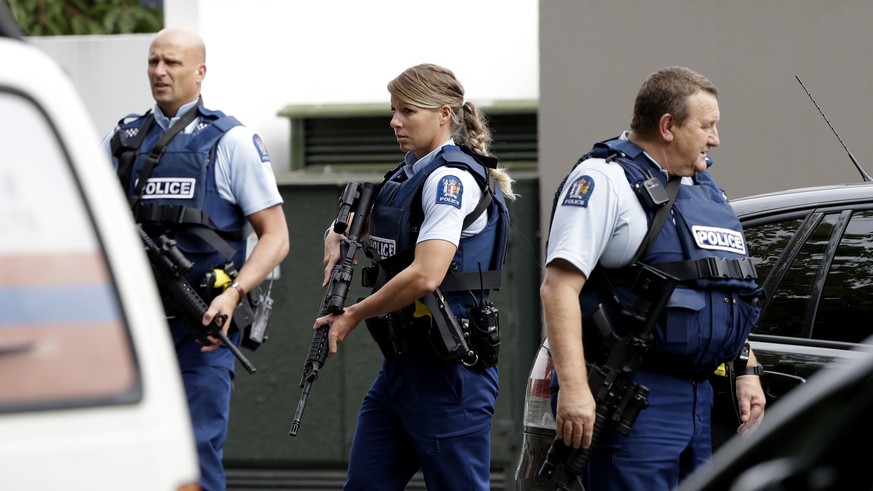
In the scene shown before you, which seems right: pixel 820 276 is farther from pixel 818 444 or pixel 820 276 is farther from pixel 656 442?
pixel 818 444

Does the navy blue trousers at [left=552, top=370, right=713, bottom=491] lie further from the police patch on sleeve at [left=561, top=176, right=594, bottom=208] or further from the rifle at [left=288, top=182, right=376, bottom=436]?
the rifle at [left=288, top=182, right=376, bottom=436]

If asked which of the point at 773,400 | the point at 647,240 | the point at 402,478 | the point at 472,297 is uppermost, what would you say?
the point at 647,240

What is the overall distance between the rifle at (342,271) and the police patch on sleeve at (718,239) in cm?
119

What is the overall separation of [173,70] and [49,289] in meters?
2.89

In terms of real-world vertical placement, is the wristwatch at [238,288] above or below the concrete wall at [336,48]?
below

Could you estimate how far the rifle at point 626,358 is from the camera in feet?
12.2

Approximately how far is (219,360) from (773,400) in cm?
189

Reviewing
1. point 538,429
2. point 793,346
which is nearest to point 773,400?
point 793,346

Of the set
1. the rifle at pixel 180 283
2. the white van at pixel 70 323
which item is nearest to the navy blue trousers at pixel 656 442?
the rifle at pixel 180 283

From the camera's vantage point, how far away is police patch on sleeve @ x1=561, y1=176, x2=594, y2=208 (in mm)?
3744

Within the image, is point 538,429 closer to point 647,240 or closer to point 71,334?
point 647,240

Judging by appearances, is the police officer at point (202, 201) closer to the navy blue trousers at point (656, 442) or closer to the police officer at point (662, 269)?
the police officer at point (662, 269)

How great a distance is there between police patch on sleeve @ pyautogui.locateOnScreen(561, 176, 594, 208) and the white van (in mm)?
1752

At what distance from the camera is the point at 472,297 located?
4.43 metres
